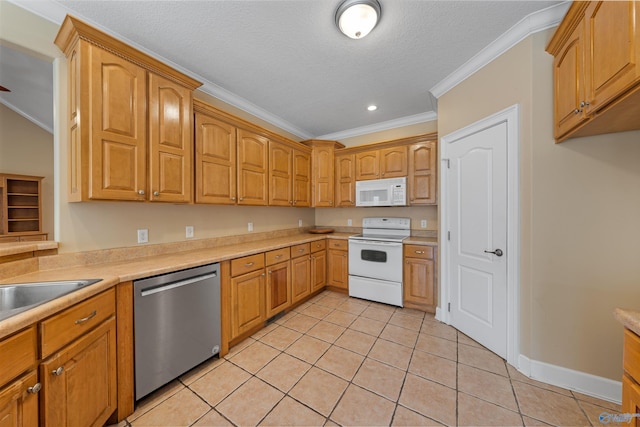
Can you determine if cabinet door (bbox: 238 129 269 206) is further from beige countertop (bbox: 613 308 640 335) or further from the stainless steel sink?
beige countertop (bbox: 613 308 640 335)

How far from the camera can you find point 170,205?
2.21 meters

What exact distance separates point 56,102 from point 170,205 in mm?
1025

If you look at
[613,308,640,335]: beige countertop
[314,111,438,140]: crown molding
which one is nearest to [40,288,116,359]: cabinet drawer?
[613,308,640,335]: beige countertop

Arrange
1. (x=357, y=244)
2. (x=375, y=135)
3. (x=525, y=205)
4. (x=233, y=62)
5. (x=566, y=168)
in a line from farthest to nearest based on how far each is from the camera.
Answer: (x=375, y=135) < (x=357, y=244) < (x=233, y=62) < (x=525, y=205) < (x=566, y=168)

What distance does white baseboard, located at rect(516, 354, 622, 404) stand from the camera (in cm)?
147

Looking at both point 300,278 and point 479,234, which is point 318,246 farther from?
point 479,234

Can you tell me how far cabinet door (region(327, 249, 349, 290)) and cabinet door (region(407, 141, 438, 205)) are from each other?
1.28 metres

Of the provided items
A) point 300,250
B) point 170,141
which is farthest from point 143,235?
point 300,250

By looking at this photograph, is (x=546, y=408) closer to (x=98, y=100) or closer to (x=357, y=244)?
(x=357, y=244)

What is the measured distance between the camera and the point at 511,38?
177cm

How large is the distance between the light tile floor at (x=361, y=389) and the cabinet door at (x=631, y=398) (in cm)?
63

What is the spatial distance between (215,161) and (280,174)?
1.00 meters

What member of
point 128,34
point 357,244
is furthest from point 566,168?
point 128,34

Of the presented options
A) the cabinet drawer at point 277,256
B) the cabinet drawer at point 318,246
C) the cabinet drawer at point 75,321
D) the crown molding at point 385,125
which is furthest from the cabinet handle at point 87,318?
the crown molding at point 385,125
